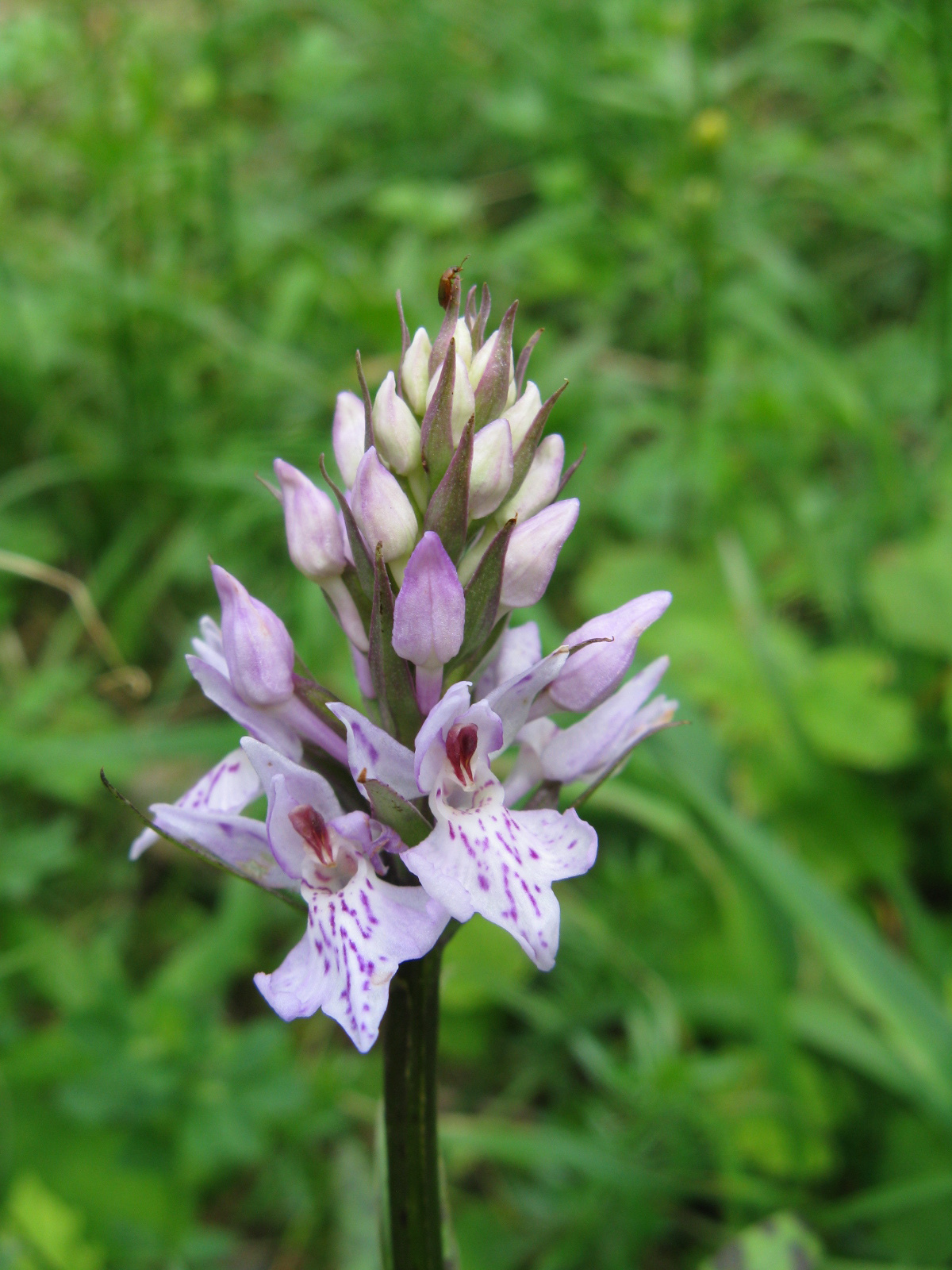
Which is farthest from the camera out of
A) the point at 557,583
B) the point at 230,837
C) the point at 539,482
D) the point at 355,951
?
the point at 557,583

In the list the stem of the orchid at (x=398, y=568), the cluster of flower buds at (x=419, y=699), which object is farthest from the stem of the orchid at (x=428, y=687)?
the stem of the orchid at (x=398, y=568)

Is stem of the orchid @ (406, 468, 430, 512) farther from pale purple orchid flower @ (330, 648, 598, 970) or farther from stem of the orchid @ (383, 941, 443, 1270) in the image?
stem of the orchid @ (383, 941, 443, 1270)

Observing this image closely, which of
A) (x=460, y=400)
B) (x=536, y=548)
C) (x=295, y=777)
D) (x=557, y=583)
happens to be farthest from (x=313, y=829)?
(x=557, y=583)

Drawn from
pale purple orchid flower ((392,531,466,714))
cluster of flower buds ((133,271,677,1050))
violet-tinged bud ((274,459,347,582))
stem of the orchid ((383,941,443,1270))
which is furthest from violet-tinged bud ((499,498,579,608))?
stem of the orchid ((383,941,443,1270))

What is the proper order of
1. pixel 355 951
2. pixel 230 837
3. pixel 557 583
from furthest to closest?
pixel 557 583
pixel 230 837
pixel 355 951

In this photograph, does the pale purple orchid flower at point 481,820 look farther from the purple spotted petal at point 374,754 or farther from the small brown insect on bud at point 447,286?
the small brown insect on bud at point 447,286

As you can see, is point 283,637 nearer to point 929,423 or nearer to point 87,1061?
point 87,1061

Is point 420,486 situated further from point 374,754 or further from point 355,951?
point 355,951

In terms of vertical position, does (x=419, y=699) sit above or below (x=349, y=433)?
below
